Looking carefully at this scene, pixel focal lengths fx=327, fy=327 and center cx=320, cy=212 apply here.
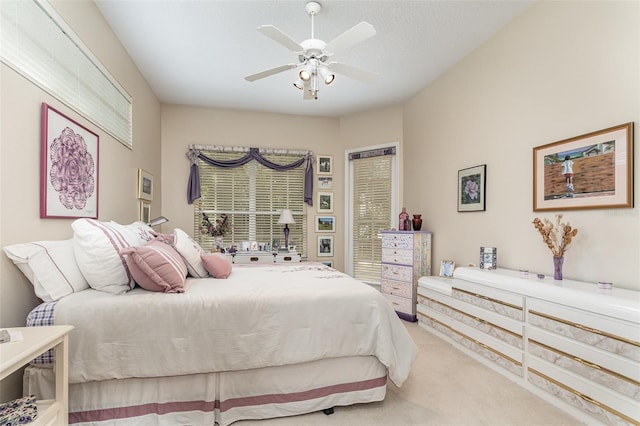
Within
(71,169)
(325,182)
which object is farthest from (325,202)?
(71,169)

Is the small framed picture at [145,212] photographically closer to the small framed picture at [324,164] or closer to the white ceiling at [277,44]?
the white ceiling at [277,44]

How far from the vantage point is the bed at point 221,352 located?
176 centimetres

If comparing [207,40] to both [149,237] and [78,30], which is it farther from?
[149,237]

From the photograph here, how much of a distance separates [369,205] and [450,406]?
11.2 ft

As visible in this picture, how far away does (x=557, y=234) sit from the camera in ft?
8.18

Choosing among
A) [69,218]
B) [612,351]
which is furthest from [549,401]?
[69,218]

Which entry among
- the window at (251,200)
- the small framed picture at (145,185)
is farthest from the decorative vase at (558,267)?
the small framed picture at (145,185)

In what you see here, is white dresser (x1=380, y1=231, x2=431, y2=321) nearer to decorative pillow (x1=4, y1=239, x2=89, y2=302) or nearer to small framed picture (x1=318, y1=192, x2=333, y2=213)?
small framed picture (x1=318, y1=192, x2=333, y2=213)

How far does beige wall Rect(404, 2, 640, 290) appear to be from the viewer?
82.0 inches

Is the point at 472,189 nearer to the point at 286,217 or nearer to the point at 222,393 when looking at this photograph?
the point at 286,217

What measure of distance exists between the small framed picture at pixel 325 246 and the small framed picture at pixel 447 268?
205 cm

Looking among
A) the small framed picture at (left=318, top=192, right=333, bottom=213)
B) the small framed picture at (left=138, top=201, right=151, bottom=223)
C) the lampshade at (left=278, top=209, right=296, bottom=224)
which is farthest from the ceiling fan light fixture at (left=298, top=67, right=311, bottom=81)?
the small framed picture at (left=318, top=192, right=333, bottom=213)

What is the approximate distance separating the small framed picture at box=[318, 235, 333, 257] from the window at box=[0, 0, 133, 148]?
326 centimetres

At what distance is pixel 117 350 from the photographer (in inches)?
69.3
